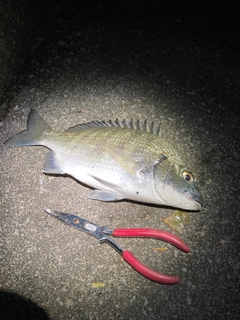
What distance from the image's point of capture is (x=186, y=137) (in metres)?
1.97

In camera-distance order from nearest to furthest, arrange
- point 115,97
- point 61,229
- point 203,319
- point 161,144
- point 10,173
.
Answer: point 203,319 → point 161,144 → point 61,229 → point 10,173 → point 115,97

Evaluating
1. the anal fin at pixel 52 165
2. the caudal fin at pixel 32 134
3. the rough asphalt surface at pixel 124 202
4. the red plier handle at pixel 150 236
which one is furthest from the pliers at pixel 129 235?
the caudal fin at pixel 32 134

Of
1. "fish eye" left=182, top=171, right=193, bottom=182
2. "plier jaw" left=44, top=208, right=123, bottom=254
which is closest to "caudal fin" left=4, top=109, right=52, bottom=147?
"plier jaw" left=44, top=208, right=123, bottom=254

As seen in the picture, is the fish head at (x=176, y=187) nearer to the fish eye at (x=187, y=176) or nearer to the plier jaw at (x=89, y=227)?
the fish eye at (x=187, y=176)

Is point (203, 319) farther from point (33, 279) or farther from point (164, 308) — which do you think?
point (33, 279)

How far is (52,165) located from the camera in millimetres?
1788

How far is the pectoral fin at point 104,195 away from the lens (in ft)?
5.37

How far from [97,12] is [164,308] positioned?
2479 millimetres

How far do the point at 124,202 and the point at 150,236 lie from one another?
1.05ft

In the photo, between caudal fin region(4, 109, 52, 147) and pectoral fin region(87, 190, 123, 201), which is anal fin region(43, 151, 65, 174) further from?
pectoral fin region(87, 190, 123, 201)

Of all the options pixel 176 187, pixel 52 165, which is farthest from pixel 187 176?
pixel 52 165

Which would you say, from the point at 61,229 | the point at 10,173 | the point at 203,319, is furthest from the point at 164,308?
the point at 10,173

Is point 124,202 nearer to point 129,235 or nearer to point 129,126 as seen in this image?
point 129,235

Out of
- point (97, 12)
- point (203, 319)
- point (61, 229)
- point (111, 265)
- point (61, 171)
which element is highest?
point (97, 12)
